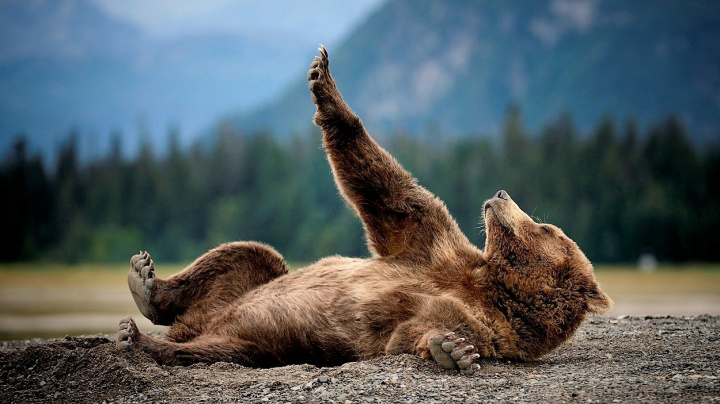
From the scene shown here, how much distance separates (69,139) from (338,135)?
364 ft

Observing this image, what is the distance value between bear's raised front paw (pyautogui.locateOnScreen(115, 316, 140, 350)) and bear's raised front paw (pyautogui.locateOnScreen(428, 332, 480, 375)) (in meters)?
2.76

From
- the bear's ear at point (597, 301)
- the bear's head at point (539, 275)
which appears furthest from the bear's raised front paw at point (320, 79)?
the bear's ear at point (597, 301)

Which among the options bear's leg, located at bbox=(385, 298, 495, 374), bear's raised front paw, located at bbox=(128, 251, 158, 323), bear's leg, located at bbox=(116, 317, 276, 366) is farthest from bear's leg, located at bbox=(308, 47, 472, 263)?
bear's raised front paw, located at bbox=(128, 251, 158, 323)

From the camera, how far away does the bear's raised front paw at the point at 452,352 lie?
21.4 ft

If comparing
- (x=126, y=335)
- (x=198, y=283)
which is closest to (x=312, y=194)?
(x=198, y=283)

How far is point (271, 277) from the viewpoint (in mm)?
8742

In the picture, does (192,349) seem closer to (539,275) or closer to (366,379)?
(366,379)

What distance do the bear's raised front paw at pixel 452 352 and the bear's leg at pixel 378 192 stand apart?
1.31 meters

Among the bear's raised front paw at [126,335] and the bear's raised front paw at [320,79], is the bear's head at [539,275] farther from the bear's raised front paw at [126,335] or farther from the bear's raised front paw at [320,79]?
the bear's raised front paw at [126,335]

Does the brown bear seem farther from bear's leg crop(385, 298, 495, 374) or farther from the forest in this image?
the forest

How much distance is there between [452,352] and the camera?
6.52m

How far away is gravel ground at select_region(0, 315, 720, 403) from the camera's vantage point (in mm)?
6070

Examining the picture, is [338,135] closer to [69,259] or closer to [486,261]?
[486,261]

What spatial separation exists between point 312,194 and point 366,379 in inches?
4141
